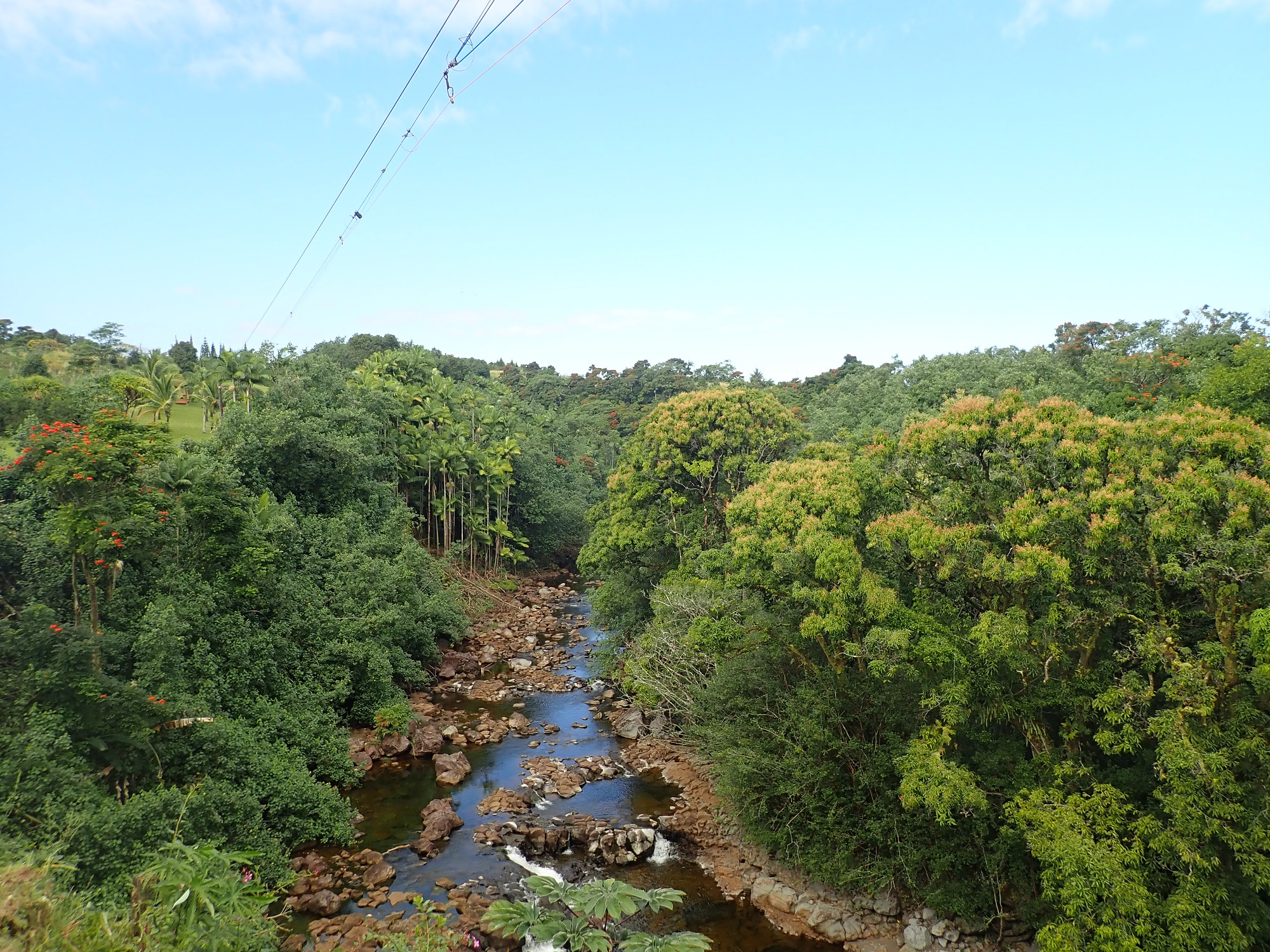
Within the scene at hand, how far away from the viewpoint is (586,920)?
310 inches

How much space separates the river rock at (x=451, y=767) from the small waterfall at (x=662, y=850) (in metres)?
5.45

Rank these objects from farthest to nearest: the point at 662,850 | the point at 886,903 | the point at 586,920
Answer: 1. the point at 662,850
2. the point at 886,903
3. the point at 586,920

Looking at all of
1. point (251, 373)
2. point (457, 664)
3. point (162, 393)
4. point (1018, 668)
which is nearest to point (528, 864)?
point (1018, 668)

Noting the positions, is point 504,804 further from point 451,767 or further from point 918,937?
point 918,937

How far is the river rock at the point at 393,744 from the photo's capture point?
60.5ft

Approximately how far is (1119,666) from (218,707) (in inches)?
655

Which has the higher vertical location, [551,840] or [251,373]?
[251,373]

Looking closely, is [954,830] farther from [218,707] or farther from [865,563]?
[218,707]

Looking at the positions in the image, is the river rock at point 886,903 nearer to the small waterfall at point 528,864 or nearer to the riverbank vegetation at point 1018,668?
the riverbank vegetation at point 1018,668

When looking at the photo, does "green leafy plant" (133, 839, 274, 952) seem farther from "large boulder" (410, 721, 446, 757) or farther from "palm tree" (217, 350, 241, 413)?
"palm tree" (217, 350, 241, 413)

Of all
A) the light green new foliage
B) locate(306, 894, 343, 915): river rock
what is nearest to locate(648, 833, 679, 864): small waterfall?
locate(306, 894, 343, 915): river rock

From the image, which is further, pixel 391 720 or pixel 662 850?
pixel 391 720

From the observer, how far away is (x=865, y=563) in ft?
42.9

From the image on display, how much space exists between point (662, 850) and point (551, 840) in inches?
89.4
